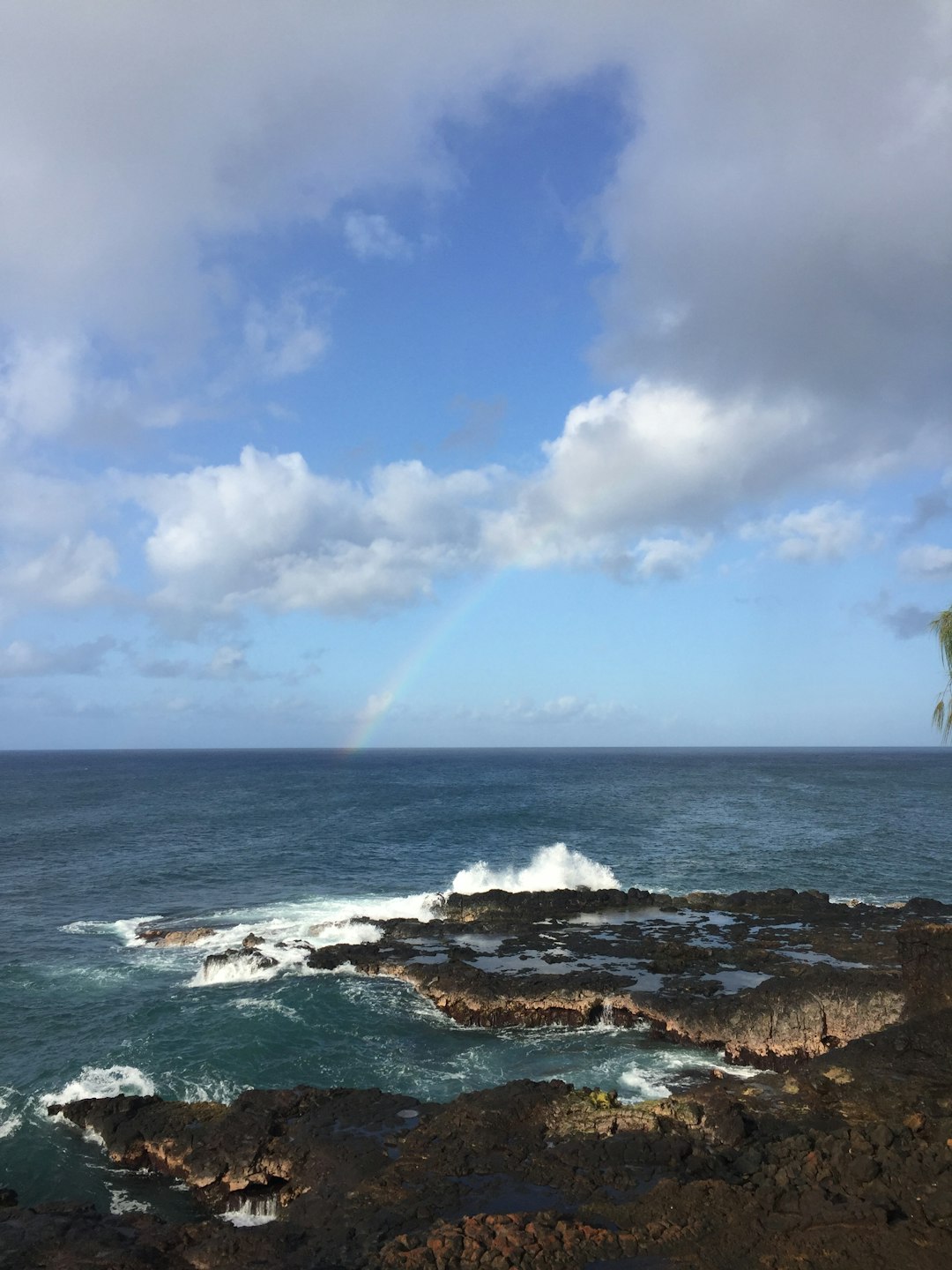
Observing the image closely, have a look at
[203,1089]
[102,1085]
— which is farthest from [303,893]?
[203,1089]

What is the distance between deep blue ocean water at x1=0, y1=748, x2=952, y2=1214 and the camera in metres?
25.7

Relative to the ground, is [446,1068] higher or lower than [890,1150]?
lower

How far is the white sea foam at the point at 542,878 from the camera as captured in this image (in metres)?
54.8

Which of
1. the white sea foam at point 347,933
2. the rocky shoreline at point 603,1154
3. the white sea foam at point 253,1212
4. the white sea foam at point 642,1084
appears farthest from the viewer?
the white sea foam at point 347,933

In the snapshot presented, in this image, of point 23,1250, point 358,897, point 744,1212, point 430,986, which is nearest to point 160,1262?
point 23,1250

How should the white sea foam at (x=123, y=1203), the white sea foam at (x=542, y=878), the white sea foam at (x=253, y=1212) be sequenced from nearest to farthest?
1. the white sea foam at (x=253, y=1212)
2. the white sea foam at (x=123, y=1203)
3. the white sea foam at (x=542, y=878)

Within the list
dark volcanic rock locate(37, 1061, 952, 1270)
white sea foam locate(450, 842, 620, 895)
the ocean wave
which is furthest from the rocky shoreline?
white sea foam locate(450, 842, 620, 895)

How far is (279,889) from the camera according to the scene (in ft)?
179

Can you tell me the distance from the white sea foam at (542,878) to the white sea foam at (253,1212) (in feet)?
116

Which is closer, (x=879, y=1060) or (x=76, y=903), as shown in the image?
(x=879, y=1060)

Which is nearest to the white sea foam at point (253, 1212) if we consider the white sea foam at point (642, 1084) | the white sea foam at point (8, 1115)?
the white sea foam at point (8, 1115)

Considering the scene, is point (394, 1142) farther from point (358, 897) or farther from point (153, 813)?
point (153, 813)

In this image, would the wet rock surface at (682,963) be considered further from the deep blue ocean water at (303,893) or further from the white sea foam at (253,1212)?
the white sea foam at (253,1212)

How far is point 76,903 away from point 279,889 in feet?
40.1
